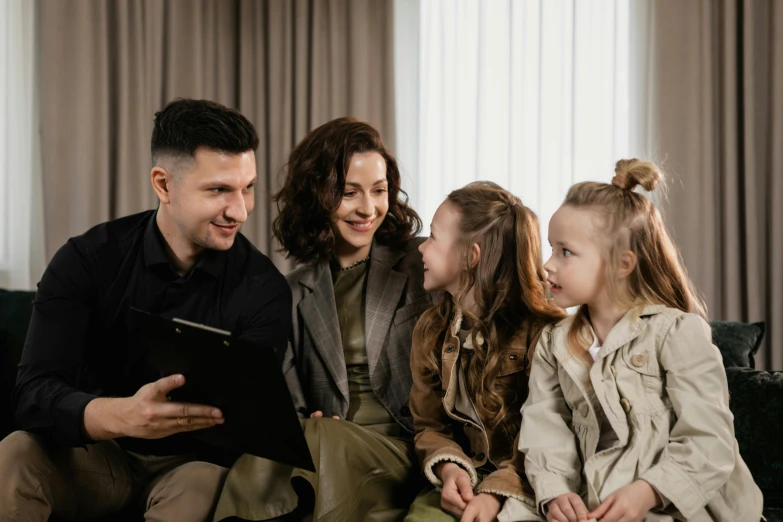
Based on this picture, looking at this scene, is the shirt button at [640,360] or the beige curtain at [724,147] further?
the beige curtain at [724,147]

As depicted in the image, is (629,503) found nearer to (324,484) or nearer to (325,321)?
(324,484)

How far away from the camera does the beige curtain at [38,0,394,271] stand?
3.39 m

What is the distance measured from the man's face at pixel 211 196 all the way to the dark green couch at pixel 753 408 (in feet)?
2.43

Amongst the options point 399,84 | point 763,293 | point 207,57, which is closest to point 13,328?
point 207,57

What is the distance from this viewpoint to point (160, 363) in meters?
1.65

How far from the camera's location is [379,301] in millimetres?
2217

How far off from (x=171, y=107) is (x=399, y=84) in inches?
75.5

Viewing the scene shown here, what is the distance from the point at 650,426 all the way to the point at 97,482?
126 cm

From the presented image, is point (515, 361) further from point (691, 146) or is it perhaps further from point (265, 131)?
point (265, 131)

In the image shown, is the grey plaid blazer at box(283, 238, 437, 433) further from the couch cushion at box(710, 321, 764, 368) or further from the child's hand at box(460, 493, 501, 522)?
the couch cushion at box(710, 321, 764, 368)

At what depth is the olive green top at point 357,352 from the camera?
2.16 m

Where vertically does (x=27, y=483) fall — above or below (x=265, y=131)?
below

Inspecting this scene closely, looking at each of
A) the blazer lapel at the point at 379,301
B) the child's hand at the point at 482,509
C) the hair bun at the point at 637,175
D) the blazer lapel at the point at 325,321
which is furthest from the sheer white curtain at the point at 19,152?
the hair bun at the point at 637,175

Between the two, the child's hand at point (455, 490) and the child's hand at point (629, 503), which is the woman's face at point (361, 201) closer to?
the child's hand at point (455, 490)
